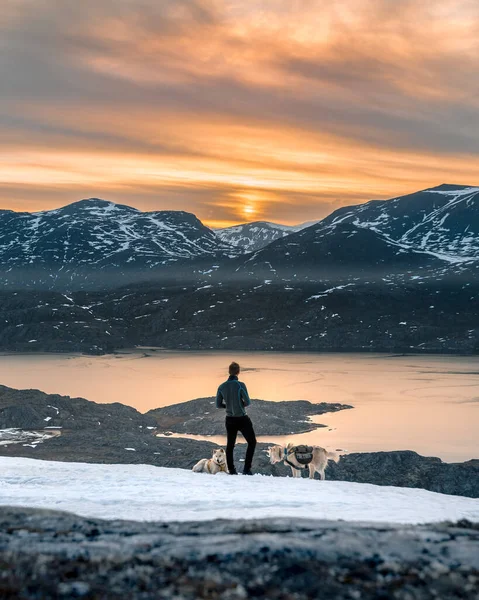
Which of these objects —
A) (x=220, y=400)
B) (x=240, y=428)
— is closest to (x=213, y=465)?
(x=240, y=428)

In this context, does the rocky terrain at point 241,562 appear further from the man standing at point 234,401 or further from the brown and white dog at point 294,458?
the brown and white dog at point 294,458

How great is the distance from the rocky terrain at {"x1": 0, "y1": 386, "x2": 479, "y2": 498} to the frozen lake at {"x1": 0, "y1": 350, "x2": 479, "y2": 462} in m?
11.4

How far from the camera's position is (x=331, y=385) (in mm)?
115000

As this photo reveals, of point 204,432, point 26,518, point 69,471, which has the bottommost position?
point 204,432

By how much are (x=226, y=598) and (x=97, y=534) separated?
2.06m

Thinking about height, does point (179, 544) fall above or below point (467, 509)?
above

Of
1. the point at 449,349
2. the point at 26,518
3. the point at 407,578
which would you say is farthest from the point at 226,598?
the point at 449,349

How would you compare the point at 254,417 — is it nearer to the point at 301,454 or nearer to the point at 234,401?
the point at 301,454

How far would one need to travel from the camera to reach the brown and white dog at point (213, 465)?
17.1m

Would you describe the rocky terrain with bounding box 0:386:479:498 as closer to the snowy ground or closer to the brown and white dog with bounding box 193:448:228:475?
the brown and white dog with bounding box 193:448:228:475

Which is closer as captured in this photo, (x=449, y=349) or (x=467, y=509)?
(x=467, y=509)

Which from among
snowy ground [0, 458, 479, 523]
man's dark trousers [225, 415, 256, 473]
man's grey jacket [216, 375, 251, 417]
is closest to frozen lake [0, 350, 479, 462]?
man's dark trousers [225, 415, 256, 473]

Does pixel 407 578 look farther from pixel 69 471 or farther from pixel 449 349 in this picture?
pixel 449 349

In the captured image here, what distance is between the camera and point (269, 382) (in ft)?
391
